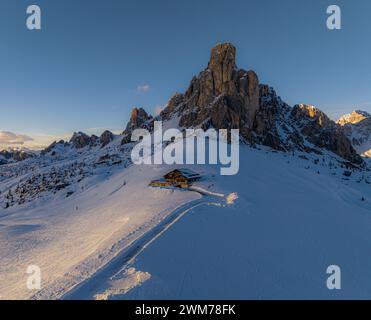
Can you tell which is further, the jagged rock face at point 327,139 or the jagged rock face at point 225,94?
the jagged rock face at point 327,139

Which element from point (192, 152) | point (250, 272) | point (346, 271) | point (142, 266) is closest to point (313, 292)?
point (250, 272)

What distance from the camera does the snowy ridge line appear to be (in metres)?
11.2

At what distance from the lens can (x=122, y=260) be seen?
13852 millimetres

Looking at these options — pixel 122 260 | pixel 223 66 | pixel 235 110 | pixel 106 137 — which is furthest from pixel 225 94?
pixel 106 137

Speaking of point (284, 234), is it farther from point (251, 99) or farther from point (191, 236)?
point (251, 99)

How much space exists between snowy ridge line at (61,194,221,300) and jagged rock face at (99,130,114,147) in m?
161

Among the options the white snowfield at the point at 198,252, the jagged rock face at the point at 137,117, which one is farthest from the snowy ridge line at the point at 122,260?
the jagged rock face at the point at 137,117

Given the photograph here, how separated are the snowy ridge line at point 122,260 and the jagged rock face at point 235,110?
74485mm

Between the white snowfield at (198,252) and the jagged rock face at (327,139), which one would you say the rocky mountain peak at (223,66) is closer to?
the jagged rock face at (327,139)

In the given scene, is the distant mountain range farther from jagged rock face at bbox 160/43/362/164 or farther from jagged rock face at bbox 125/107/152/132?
jagged rock face at bbox 125/107/152/132

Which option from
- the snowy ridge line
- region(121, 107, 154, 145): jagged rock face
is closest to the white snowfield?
the snowy ridge line

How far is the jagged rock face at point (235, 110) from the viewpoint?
95.1 meters

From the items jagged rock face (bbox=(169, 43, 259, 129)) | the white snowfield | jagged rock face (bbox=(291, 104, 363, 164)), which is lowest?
the white snowfield
